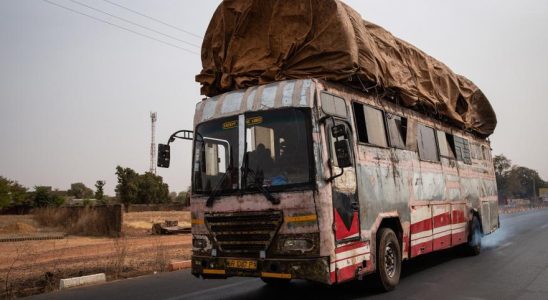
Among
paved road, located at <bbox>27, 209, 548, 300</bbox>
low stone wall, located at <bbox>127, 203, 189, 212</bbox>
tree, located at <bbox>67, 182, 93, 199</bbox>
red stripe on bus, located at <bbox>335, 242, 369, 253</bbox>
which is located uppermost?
tree, located at <bbox>67, 182, 93, 199</bbox>

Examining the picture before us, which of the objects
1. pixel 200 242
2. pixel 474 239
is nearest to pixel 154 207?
pixel 474 239

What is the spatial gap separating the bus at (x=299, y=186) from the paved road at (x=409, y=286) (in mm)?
610

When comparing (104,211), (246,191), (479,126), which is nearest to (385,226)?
(246,191)

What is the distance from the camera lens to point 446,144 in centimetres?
1071

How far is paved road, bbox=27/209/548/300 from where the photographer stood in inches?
282

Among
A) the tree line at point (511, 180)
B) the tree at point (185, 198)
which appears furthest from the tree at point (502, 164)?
the tree at point (185, 198)

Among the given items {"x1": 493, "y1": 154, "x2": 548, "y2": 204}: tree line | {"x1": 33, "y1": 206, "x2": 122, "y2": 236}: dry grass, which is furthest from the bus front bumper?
{"x1": 493, "y1": 154, "x2": 548, "y2": 204}: tree line

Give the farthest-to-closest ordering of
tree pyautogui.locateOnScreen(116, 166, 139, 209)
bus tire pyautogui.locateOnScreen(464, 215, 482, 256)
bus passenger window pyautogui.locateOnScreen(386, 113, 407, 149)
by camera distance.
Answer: tree pyautogui.locateOnScreen(116, 166, 139, 209), bus tire pyautogui.locateOnScreen(464, 215, 482, 256), bus passenger window pyautogui.locateOnScreen(386, 113, 407, 149)

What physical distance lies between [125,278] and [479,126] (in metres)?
10.3

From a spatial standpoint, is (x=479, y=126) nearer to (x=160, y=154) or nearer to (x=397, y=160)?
(x=397, y=160)

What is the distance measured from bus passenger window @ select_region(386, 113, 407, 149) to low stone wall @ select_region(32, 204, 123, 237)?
16.7 meters

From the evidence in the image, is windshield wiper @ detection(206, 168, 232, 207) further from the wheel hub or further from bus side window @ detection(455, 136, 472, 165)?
bus side window @ detection(455, 136, 472, 165)

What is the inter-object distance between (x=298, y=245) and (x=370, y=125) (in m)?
2.56

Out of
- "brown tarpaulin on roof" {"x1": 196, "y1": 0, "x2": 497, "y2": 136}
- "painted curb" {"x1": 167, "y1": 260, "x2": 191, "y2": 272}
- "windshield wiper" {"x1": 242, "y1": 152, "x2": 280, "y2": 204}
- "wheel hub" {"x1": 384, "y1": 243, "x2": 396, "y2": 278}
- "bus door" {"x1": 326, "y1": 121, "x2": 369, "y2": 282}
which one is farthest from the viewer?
"painted curb" {"x1": 167, "y1": 260, "x2": 191, "y2": 272}
